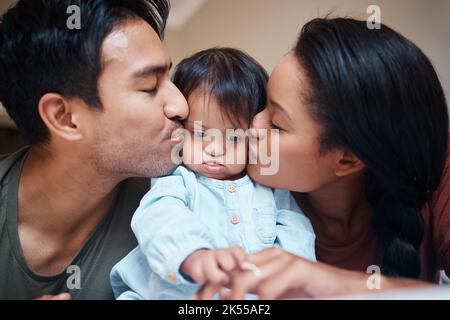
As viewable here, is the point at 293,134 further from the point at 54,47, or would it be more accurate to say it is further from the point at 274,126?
the point at 54,47

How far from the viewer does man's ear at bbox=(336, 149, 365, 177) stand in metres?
0.65

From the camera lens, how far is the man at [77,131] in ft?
2.11

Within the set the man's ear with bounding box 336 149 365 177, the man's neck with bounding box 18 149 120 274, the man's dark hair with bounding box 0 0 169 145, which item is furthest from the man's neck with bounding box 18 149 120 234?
the man's ear with bounding box 336 149 365 177

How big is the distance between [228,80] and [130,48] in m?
0.17

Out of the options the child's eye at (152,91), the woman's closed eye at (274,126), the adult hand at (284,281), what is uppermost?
the child's eye at (152,91)

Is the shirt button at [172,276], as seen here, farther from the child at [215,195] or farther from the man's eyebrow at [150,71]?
the man's eyebrow at [150,71]

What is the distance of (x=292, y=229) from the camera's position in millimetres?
666

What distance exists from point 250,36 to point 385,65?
0.32 metres

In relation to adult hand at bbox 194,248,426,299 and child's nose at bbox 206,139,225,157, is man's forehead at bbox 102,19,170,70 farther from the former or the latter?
adult hand at bbox 194,248,426,299

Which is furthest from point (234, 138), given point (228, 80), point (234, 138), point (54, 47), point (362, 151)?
point (54, 47)

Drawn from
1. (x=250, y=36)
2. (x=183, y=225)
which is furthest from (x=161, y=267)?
(x=250, y=36)

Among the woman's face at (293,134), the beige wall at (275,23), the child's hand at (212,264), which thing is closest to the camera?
the child's hand at (212,264)

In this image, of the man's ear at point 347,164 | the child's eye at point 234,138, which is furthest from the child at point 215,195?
the man's ear at point 347,164

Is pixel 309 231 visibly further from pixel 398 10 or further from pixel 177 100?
pixel 398 10
